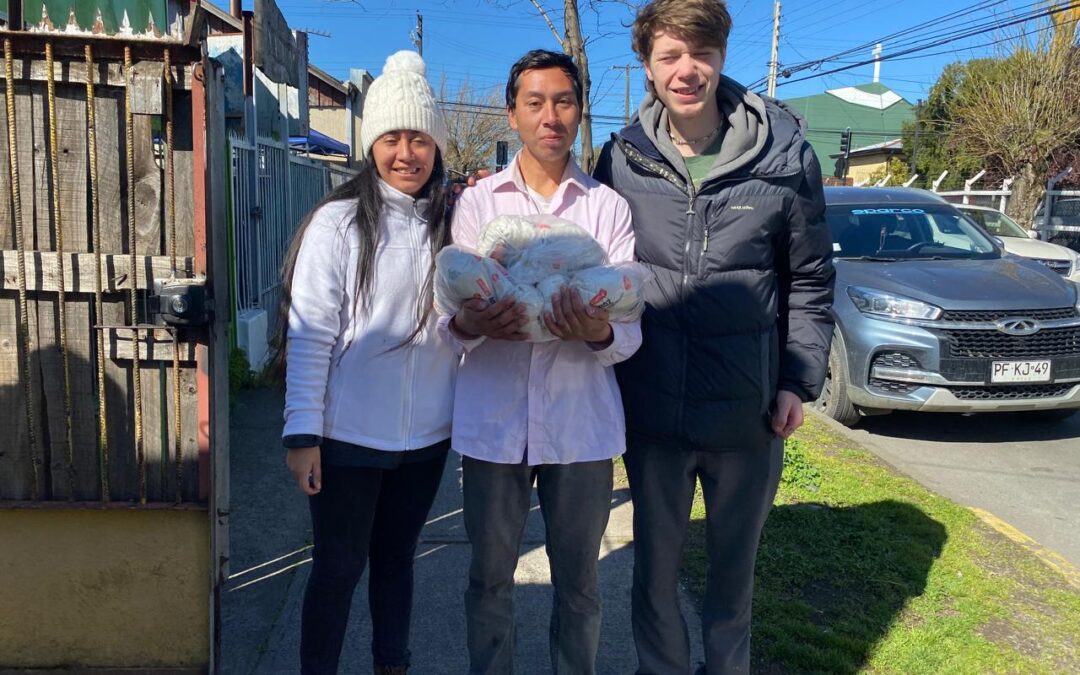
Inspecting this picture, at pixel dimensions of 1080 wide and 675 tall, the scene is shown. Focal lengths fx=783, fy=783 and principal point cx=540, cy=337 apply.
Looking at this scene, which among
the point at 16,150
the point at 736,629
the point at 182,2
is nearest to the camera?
the point at 16,150

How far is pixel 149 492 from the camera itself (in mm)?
2594

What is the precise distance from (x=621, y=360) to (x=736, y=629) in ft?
A: 3.36

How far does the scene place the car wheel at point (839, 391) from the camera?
19.7ft

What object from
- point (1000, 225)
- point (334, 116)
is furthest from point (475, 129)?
point (1000, 225)

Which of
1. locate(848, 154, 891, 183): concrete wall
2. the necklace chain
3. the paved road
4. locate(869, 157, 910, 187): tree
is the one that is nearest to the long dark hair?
the necklace chain

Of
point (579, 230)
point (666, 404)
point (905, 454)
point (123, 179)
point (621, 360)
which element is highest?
point (123, 179)

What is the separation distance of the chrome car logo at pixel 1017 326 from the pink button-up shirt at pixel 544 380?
4411mm

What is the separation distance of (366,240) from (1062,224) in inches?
980

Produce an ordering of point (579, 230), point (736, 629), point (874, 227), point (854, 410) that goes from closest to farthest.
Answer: point (579, 230) < point (736, 629) < point (854, 410) < point (874, 227)

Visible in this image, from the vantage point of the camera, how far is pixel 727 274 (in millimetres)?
2338

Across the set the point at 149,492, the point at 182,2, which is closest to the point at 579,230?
the point at 149,492

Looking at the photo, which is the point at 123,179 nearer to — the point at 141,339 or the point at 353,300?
the point at 141,339

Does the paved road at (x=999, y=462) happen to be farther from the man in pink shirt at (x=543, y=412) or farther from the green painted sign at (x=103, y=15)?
the green painted sign at (x=103, y=15)

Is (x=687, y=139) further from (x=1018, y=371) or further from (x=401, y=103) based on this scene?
(x=1018, y=371)
